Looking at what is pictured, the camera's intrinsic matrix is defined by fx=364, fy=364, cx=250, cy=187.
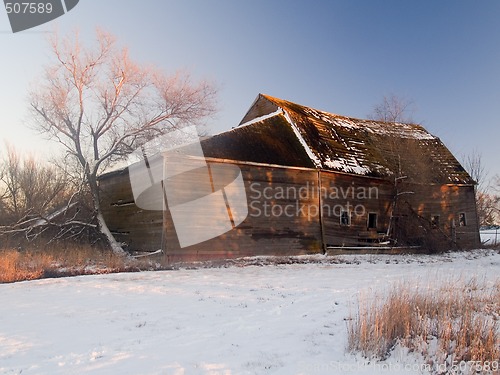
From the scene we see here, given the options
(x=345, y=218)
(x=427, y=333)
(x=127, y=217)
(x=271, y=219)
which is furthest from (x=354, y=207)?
(x=427, y=333)

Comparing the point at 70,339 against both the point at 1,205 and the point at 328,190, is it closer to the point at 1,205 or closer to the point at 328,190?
the point at 328,190

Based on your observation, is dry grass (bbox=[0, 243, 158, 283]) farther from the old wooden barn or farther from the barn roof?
the barn roof

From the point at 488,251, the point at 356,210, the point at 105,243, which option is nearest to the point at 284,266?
the point at 356,210

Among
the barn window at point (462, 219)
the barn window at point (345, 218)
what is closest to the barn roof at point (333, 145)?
the barn window at point (462, 219)

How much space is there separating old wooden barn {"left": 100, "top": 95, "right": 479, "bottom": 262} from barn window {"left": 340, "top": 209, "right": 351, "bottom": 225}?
5 centimetres

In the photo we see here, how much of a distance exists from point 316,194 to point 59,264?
11271mm

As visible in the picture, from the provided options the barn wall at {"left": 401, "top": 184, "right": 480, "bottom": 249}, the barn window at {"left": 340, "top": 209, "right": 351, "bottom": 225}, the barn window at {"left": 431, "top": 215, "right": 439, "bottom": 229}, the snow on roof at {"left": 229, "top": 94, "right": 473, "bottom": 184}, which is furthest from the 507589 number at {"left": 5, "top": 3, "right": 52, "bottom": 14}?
the barn window at {"left": 431, "top": 215, "right": 439, "bottom": 229}

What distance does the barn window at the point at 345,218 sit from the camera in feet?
60.8

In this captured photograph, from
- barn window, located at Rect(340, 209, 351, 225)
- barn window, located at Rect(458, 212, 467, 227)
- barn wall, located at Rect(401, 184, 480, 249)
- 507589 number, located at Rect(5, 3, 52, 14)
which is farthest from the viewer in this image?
barn window, located at Rect(458, 212, 467, 227)

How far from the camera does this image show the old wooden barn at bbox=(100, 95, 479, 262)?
15.4m

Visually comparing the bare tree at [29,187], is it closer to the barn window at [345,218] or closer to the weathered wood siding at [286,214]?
the weathered wood siding at [286,214]

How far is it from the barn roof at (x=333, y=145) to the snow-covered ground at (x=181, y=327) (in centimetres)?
738

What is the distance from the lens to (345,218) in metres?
18.8

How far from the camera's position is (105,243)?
1788 cm
